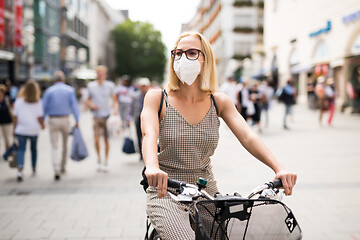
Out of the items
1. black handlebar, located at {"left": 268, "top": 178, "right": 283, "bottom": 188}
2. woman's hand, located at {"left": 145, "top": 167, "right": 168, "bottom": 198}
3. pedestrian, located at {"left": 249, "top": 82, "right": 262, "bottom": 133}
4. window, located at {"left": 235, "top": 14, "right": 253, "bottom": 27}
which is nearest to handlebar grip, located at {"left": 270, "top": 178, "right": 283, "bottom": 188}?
black handlebar, located at {"left": 268, "top": 178, "right": 283, "bottom": 188}

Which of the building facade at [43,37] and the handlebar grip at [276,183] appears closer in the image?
the handlebar grip at [276,183]

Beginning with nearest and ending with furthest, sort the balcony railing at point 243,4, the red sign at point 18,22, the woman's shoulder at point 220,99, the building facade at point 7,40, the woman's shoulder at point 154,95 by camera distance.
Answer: the woman's shoulder at point 154,95, the woman's shoulder at point 220,99, the building facade at point 7,40, the red sign at point 18,22, the balcony railing at point 243,4

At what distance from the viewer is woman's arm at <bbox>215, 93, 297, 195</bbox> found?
87.0 inches

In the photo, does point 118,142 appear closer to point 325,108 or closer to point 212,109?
point 325,108

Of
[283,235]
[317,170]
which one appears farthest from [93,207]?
[317,170]

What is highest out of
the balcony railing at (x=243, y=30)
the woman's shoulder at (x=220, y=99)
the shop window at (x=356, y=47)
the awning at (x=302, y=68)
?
the balcony railing at (x=243, y=30)

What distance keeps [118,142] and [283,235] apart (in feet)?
35.5

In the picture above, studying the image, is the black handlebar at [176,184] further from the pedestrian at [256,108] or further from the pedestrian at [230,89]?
the pedestrian at [230,89]

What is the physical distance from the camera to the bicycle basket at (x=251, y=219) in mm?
1926

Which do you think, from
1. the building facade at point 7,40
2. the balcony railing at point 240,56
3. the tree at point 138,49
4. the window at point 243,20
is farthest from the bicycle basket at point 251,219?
the tree at point 138,49

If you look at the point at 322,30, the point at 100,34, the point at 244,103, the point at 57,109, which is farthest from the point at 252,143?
the point at 100,34

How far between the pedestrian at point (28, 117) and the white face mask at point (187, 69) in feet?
17.8

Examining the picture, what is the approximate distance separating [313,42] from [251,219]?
28.9 m

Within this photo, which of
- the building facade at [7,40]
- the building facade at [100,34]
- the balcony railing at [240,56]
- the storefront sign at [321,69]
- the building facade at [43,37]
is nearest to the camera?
the building facade at [7,40]
